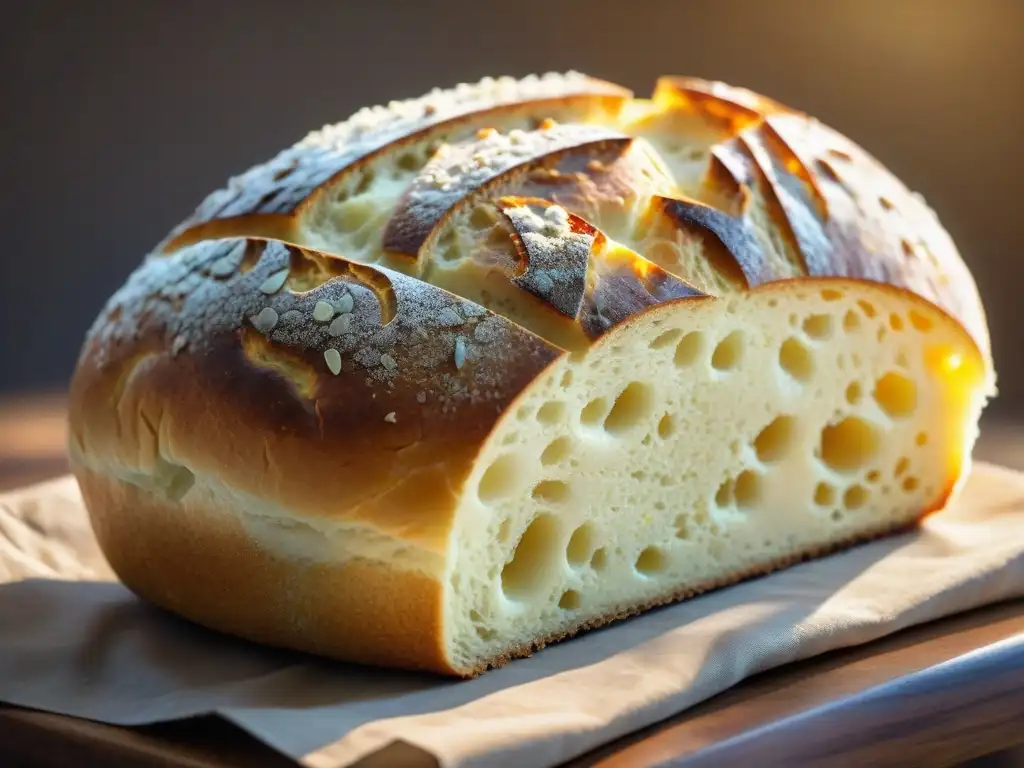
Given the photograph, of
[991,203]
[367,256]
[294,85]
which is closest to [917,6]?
[991,203]

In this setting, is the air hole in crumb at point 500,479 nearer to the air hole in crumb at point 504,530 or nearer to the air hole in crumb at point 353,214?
the air hole in crumb at point 504,530

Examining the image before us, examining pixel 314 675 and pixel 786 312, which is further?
pixel 786 312

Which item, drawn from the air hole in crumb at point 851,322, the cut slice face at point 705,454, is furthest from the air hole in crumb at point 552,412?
the air hole in crumb at point 851,322

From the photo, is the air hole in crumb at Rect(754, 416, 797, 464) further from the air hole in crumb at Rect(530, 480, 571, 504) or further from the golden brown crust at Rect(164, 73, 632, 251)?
the golden brown crust at Rect(164, 73, 632, 251)

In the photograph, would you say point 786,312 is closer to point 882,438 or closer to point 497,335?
point 882,438

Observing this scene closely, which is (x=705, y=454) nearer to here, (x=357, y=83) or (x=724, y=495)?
(x=724, y=495)

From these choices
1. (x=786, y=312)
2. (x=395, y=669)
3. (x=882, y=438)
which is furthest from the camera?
(x=882, y=438)
